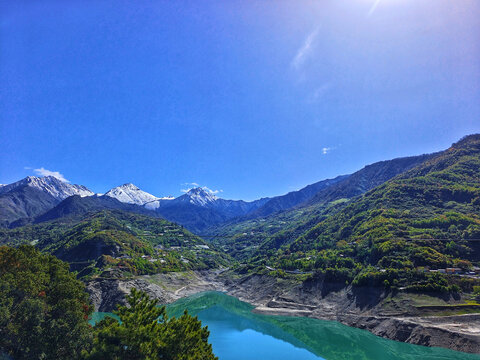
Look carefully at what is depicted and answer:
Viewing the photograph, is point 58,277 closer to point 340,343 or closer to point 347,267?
point 340,343

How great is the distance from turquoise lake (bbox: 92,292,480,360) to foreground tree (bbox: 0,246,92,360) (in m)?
31.5

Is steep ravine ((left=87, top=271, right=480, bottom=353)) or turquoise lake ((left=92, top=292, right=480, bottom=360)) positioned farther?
steep ravine ((left=87, top=271, right=480, bottom=353))

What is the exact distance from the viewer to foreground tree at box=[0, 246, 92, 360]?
23672 millimetres

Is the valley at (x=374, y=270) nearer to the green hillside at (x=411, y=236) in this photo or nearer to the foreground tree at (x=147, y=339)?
the green hillside at (x=411, y=236)

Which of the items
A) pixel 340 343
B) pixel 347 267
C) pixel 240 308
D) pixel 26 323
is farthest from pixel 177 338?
pixel 347 267

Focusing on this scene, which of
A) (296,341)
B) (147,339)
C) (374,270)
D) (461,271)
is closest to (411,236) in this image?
(461,271)

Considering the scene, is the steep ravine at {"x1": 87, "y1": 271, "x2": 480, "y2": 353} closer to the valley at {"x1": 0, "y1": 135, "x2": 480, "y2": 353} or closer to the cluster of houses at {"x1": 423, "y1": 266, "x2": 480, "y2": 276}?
the valley at {"x1": 0, "y1": 135, "x2": 480, "y2": 353}

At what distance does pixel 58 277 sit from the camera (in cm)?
3125

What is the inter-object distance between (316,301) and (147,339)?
75690 millimetres

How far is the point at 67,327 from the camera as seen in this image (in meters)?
26.0

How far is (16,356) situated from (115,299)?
74880 mm

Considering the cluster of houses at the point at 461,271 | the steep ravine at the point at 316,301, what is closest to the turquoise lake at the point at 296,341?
the steep ravine at the point at 316,301

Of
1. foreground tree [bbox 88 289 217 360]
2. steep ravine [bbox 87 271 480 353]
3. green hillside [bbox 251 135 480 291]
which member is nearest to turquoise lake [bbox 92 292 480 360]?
steep ravine [bbox 87 271 480 353]

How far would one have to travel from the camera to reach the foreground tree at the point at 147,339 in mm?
20578
